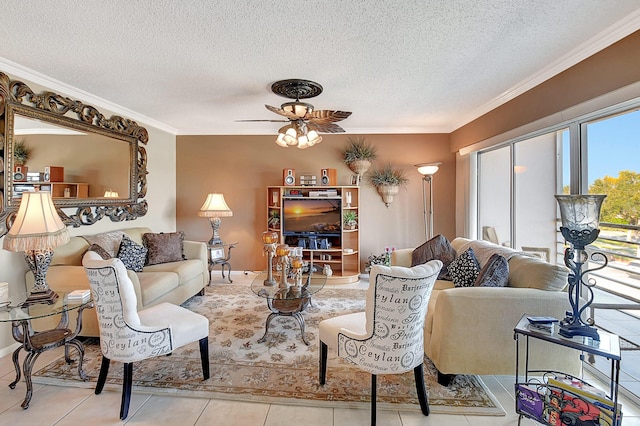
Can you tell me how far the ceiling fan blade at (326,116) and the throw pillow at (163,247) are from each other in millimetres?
2566

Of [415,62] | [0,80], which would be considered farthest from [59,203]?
[415,62]

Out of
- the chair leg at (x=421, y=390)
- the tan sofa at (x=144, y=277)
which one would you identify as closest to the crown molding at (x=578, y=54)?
the chair leg at (x=421, y=390)

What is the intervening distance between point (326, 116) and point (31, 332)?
3.05 meters

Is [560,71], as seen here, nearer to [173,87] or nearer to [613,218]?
[613,218]

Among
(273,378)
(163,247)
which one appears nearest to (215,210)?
(163,247)

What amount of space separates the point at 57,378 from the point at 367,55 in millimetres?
3595

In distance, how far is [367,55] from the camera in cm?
252

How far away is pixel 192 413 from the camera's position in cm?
190

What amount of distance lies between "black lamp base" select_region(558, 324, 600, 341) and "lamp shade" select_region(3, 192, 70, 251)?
345 cm

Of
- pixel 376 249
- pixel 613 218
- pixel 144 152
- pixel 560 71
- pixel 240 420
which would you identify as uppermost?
pixel 560 71

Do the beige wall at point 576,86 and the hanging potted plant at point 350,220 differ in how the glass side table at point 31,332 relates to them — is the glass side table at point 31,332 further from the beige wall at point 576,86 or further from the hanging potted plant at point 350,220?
the beige wall at point 576,86

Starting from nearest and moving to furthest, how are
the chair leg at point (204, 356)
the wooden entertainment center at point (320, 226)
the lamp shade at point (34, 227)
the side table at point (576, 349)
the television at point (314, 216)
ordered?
1. the side table at point (576, 349)
2. the lamp shade at point (34, 227)
3. the chair leg at point (204, 356)
4. the wooden entertainment center at point (320, 226)
5. the television at point (314, 216)

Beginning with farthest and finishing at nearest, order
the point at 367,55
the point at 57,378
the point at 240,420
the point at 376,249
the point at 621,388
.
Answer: the point at 376,249, the point at 367,55, the point at 57,378, the point at 621,388, the point at 240,420

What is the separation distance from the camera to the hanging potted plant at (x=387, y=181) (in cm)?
505
